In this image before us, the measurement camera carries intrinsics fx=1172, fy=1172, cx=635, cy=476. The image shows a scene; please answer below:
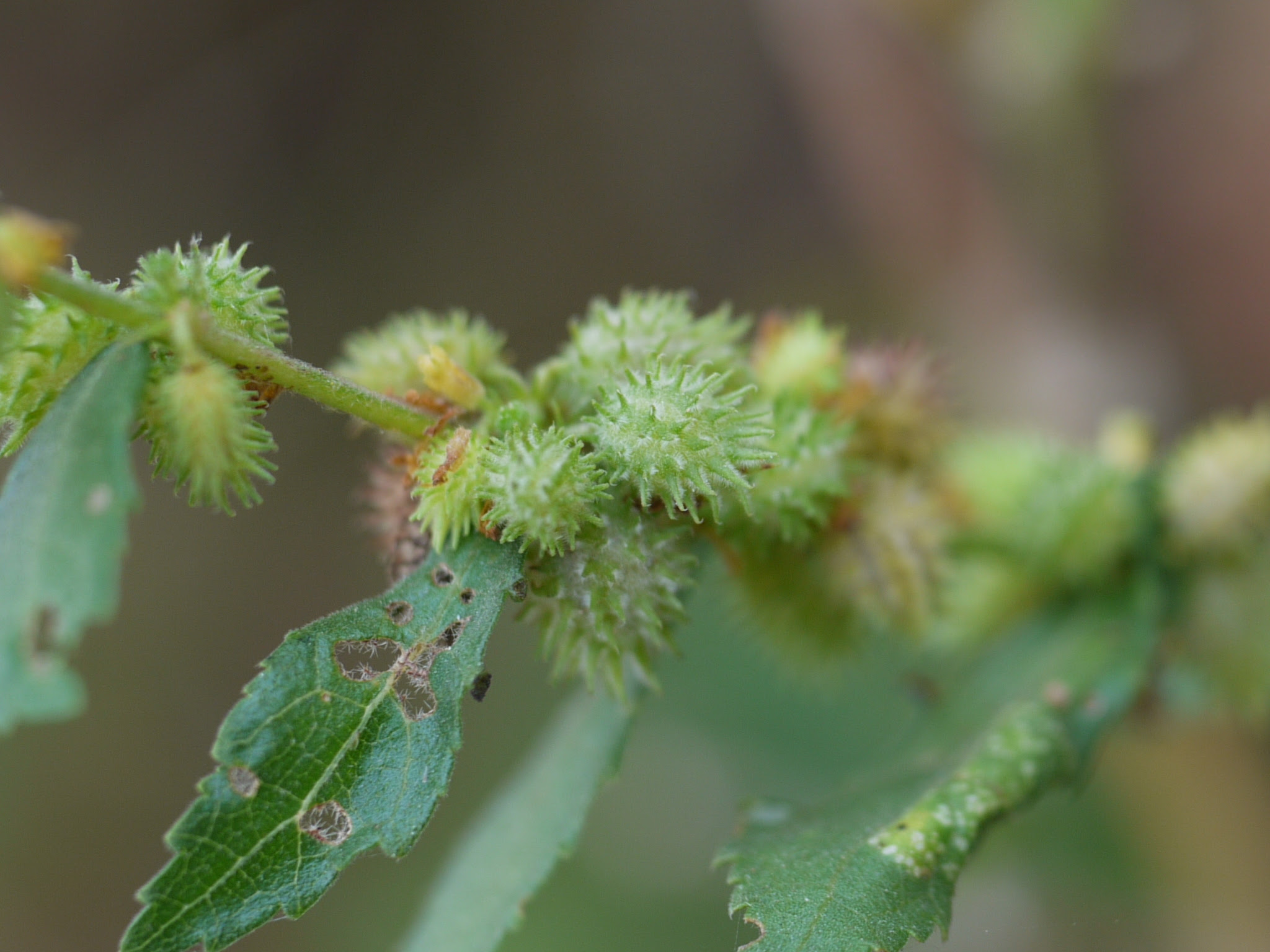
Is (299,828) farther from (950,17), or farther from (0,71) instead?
(0,71)

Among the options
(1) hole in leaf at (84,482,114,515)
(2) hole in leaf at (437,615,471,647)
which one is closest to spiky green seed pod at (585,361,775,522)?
(2) hole in leaf at (437,615,471,647)

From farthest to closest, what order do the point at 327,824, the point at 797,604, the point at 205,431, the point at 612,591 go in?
the point at 797,604 → the point at 612,591 → the point at 327,824 → the point at 205,431

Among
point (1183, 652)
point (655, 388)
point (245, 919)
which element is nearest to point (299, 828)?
point (245, 919)

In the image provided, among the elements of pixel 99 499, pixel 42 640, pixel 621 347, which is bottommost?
pixel 42 640

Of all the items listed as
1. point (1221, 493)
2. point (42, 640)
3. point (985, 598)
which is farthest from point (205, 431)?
point (1221, 493)

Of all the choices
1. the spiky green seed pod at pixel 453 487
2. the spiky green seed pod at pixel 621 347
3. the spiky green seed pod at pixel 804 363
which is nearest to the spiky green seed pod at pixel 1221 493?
the spiky green seed pod at pixel 804 363

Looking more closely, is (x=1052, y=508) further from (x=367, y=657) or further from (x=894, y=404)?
(x=367, y=657)

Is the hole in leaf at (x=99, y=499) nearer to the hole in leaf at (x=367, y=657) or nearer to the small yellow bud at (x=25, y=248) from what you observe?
the small yellow bud at (x=25, y=248)
